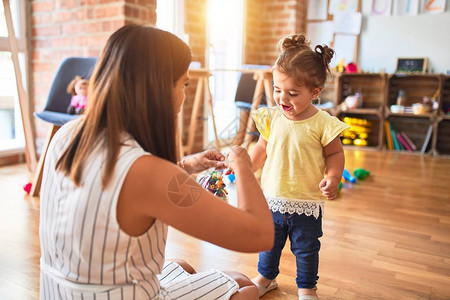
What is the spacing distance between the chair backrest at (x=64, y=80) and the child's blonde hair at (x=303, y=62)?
5.61 ft

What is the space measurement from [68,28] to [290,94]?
244 centimetres

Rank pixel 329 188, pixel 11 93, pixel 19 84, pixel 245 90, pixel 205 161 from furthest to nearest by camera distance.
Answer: pixel 245 90
pixel 11 93
pixel 19 84
pixel 329 188
pixel 205 161

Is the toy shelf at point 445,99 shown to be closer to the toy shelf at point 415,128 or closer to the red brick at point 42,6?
the toy shelf at point 415,128

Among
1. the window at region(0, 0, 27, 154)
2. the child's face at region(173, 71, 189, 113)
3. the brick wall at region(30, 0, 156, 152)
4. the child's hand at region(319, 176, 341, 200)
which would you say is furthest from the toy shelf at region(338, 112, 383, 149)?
the child's face at region(173, 71, 189, 113)

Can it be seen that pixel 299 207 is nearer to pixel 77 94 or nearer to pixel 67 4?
pixel 77 94

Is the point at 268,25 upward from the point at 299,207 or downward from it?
upward

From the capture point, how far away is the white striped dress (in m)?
0.76

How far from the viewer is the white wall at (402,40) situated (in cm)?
464

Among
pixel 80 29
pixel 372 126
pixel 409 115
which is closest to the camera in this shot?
pixel 80 29

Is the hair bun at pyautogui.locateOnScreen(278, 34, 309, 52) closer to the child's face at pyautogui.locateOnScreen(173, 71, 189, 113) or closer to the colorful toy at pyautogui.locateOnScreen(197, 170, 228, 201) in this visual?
the colorful toy at pyautogui.locateOnScreen(197, 170, 228, 201)

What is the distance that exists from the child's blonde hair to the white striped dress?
71 centimetres

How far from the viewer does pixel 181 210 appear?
2.52ft

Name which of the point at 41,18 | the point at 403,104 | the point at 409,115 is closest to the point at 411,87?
the point at 403,104

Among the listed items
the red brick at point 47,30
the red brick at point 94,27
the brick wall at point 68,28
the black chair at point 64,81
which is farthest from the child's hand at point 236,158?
the red brick at point 47,30
